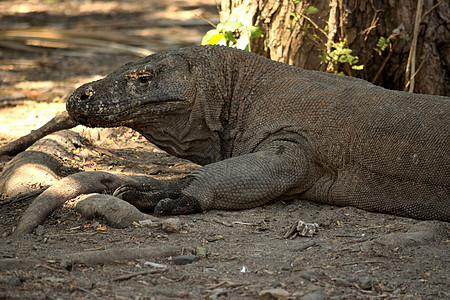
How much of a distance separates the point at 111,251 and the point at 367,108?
235cm

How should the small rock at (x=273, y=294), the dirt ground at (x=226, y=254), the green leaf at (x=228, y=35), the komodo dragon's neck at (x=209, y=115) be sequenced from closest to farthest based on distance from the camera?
the small rock at (x=273, y=294)
the dirt ground at (x=226, y=254)
the komodo dragon's neck at (x=209, y=115)
the green leaf at (x=228, y=35)

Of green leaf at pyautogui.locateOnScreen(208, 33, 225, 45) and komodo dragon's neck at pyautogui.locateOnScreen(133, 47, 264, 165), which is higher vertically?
green leaf at pyautogui.locateOnScreen(208, 33, 225, 45)

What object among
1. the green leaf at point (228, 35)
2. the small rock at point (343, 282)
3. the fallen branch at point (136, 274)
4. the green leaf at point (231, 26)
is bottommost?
the fallen branch at point (136, 274)

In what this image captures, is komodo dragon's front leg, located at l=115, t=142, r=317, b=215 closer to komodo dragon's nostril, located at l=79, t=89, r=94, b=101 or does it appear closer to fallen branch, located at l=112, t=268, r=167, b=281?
komodo dragon's nostril, located at l=79, t=89, r=94, b=101

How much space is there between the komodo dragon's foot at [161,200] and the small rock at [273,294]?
1.51m

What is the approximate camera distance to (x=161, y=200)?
411 centimetres

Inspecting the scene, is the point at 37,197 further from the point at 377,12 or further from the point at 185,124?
the point at 377,12

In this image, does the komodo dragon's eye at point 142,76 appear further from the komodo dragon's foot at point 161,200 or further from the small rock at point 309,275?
the small rock at point 309,275

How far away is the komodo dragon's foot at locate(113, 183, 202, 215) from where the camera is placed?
409cm

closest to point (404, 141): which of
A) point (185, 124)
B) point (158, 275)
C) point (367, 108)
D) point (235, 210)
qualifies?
point (367, 108)

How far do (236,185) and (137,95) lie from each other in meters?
1.15

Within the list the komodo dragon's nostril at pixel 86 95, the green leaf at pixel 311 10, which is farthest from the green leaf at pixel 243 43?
the komodo dragon's nostril at pixel 86 95

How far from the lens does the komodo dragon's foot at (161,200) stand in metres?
4.09

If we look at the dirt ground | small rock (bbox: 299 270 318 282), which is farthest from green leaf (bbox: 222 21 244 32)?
small rock (bbox: 299 270 318 282)
